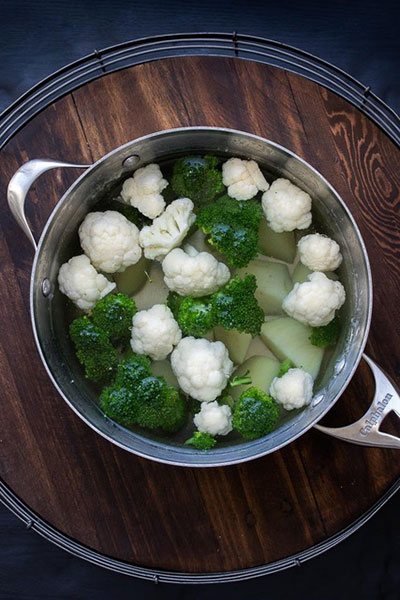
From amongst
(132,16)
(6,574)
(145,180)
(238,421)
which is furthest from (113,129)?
(6,574)

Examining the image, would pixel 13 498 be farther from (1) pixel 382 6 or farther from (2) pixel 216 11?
(1) pixel 382 6

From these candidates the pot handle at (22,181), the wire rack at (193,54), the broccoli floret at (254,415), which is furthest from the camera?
the wire rack at (193,54)

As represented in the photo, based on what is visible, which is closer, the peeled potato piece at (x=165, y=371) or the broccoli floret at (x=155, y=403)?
the broccoli floret at (x=155, y=403)

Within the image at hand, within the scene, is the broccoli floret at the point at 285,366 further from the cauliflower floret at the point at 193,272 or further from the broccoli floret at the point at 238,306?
the cauliflower floret at the point at 193,272

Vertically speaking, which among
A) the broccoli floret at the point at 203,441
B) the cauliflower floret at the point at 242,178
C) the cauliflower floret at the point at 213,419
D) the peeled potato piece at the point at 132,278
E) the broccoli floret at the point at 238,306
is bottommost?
the broccoli floret at the point at 203,441

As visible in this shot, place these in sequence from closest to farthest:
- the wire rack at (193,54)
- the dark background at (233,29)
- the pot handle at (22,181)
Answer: the pot handle at (22,181) < the wire rack at (193,54) < the dark background at (233,29)

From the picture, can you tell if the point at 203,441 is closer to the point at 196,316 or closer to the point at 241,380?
the point at 241,380

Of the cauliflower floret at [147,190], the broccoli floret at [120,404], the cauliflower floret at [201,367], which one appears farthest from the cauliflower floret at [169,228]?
the broccoli floret at [120,404]

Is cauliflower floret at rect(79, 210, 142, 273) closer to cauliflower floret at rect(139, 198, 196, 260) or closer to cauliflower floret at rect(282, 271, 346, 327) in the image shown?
cauliflower floret at rect(139, 198, 196, 260)
